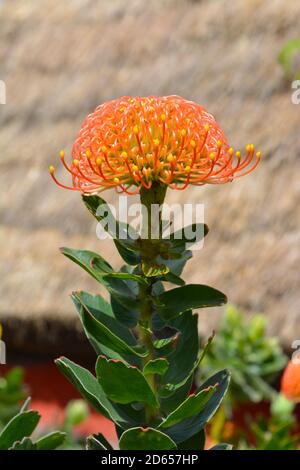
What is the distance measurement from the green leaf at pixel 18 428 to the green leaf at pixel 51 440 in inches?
0.7

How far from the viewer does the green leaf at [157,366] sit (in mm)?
750

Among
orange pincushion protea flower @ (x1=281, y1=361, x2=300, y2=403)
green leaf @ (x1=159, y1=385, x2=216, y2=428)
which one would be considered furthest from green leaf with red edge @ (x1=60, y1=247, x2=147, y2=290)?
orange pincushion protea flower @ (x1=281, y1=361, x2=300, y2=403)

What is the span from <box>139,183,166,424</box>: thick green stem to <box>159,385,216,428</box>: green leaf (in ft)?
0.13

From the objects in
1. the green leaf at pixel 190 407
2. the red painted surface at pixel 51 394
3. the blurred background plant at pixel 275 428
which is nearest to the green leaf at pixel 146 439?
the green leaf at pixel 190 407

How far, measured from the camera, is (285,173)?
3.04 metres

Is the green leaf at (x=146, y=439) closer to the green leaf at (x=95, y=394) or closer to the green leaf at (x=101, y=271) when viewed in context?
the green leaf at (x=95, y=394)

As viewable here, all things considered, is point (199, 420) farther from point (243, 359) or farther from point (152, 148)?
point (243, 359)

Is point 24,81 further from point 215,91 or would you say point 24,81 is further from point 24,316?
point 24,316

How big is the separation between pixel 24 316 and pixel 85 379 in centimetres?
255

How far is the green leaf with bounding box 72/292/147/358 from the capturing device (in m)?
0.77

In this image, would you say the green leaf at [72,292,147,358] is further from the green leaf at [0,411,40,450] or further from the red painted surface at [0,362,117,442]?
the red painted surface at [0,362,117,442]

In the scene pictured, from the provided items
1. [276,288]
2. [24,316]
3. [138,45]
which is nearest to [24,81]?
[138,45]

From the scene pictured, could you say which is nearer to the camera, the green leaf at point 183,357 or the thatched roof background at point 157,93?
the green leaf at point 183,357

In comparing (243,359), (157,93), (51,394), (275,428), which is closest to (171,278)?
(275,428)
